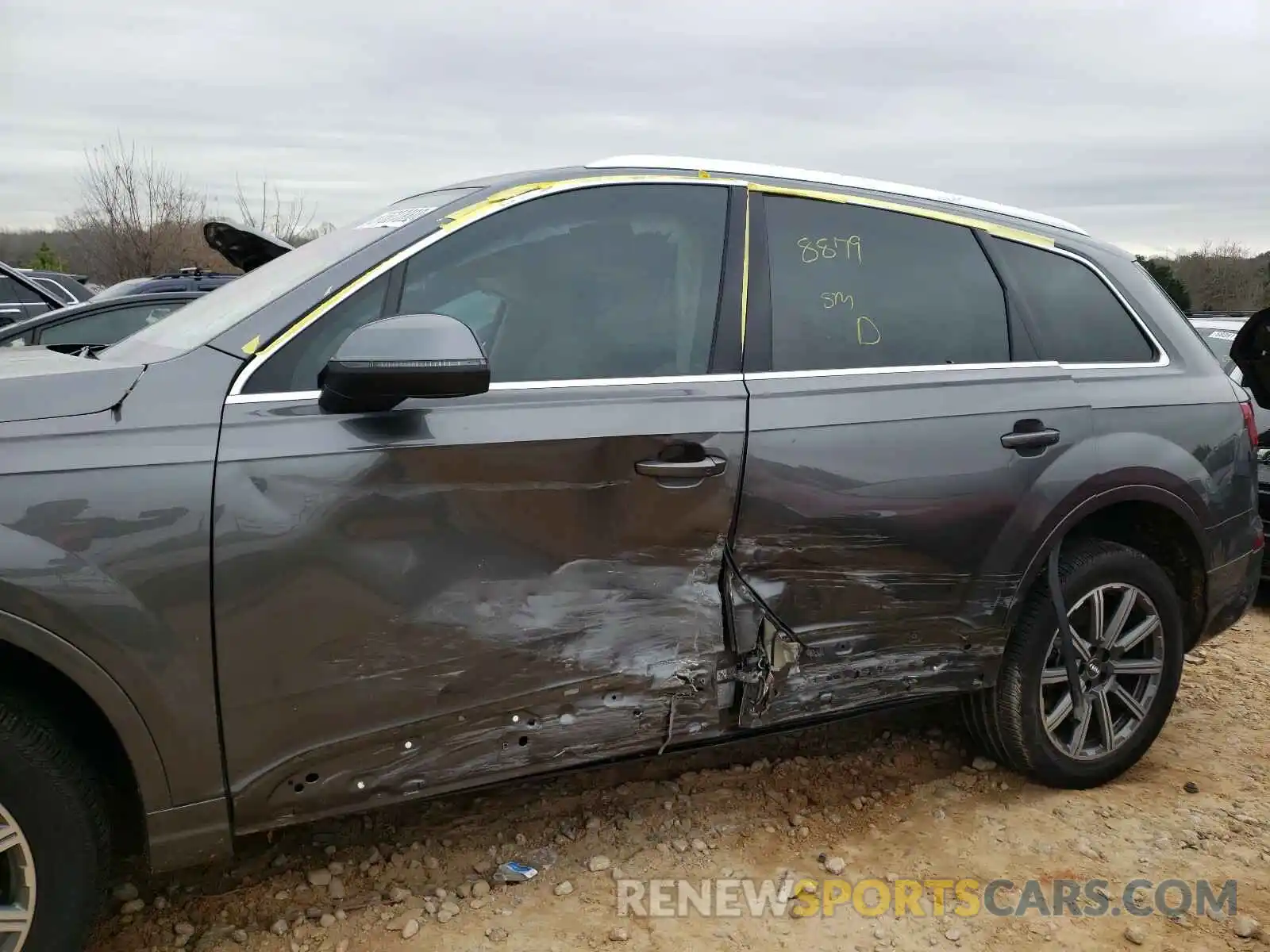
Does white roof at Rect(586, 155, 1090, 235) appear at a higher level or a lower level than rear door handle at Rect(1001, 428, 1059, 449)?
higher

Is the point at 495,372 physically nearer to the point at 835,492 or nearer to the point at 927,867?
the point at 835,492

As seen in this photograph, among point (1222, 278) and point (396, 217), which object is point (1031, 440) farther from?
point (1222, 278)

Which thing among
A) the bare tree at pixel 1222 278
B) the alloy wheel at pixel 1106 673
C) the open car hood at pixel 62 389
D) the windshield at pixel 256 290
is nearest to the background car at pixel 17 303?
the windshield at pixel 256 290

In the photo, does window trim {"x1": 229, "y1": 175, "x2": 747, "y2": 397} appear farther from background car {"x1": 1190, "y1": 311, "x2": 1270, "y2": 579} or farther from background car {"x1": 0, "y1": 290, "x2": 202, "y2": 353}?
background car {"x1": 0, "y1": 290, "x2": 202, "y2": 353}

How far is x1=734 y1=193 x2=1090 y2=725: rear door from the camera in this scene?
8.52 ft

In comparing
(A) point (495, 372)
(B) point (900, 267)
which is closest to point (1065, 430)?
(B) point (900, 267)

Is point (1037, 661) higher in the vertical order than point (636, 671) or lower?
lower

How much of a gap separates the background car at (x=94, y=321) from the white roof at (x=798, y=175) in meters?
4.24

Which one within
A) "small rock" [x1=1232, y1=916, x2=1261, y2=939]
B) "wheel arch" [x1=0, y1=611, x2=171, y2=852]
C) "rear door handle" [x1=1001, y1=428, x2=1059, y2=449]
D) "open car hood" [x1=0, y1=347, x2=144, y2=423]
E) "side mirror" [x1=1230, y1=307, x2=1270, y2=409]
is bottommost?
"small rock" [x1=1232, y1=916, x2=1261, y2=939]

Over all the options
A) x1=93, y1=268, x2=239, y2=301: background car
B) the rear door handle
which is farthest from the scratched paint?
x1=93, y1=268, x2=239, y2=301: background car

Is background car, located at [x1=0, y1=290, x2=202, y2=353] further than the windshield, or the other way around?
background car, located at [x1=0, y1=290, x2=202, y2=353]

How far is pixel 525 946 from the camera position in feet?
8.02

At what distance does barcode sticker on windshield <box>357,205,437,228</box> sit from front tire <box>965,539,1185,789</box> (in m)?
2.16

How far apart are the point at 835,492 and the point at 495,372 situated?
0.96m
